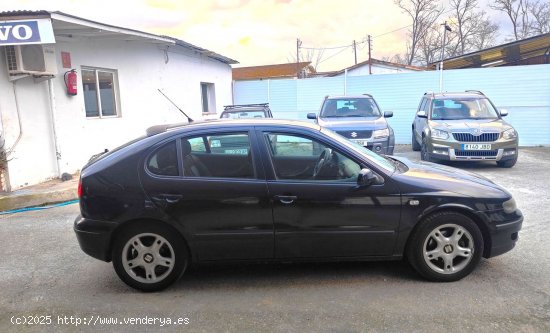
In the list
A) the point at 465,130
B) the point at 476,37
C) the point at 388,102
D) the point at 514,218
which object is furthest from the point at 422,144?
the point at 476,37

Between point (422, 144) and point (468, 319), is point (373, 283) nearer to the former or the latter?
point (468, 319)

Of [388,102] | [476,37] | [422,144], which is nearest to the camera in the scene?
[422,144]

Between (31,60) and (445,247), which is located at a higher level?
(31,60)

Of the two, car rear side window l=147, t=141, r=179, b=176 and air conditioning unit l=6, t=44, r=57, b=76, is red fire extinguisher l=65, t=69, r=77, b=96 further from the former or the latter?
car rear side window l=147, t=141, r=179, b=176

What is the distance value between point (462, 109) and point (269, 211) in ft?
27.1

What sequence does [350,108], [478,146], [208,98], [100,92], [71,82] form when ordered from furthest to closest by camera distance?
1. [208,98]
2. [350,108]
3. [100,92]
4. [478,146]
5. [71,82]

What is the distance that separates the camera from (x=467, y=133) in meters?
9.34

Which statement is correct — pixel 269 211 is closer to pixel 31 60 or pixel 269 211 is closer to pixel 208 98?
pixel 31 60

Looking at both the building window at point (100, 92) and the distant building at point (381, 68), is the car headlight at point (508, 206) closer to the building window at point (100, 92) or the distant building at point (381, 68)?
the building window at point (100, 92)

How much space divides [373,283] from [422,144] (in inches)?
290

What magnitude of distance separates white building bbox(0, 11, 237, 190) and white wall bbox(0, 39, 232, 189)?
0.02 metres

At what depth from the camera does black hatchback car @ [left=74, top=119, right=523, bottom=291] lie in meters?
3.75

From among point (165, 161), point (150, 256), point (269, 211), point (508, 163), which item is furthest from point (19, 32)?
point (508, 163)

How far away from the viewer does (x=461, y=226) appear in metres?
3.83
